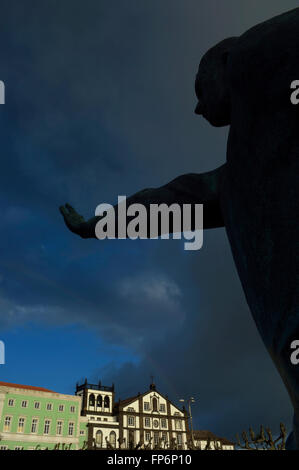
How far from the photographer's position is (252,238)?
180 cm

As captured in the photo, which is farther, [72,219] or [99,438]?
[99,438]

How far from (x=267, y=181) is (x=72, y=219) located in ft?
4.86

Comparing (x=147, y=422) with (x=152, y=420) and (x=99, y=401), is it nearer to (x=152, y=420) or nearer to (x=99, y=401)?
(x=152, y=420)

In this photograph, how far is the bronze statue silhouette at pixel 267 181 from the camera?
4.97ft

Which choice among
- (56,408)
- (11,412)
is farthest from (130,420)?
(11,412)

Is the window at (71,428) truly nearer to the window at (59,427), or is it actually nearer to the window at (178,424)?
the window at (59,427)

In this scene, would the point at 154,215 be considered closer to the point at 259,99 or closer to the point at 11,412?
the point at 259,99

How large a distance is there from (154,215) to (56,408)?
56803 millimetres

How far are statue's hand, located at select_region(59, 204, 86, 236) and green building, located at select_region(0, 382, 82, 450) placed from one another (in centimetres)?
5280

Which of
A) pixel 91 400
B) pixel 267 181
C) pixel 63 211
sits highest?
pixel 91 400

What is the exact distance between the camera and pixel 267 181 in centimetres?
173

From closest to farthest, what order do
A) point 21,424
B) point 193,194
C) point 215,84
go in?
point 215,84, point 193,194, point 21,424

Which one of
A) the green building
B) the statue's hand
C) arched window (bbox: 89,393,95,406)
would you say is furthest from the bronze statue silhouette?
arched window (bbox: 89,393,95,406)

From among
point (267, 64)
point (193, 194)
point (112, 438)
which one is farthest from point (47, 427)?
point (267, 64)
